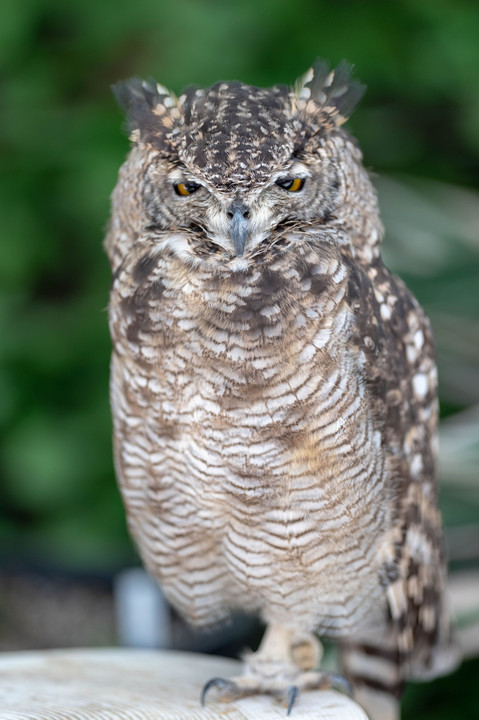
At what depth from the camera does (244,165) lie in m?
1.14

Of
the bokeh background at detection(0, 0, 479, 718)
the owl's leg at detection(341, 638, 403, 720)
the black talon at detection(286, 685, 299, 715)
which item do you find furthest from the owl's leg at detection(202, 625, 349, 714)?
the bokeh background at detection(0, 0, 479, 718)

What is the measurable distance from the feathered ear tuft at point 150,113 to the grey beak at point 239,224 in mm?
151

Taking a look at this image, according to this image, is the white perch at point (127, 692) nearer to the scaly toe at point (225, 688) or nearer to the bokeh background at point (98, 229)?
the scaly toe at point (225, 688)

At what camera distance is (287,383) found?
127 cm

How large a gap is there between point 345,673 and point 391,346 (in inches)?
31.5

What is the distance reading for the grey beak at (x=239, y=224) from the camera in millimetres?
1145

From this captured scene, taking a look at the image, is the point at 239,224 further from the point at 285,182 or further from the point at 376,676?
the point at 376,676

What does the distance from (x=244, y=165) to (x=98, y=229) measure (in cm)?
124

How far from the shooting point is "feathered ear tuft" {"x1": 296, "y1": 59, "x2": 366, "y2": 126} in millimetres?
1298

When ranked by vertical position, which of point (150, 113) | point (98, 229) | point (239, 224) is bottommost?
point (239, 224)

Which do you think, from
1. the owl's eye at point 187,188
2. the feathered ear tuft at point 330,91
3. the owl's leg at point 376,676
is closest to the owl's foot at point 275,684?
the owl's leg at point 376,676

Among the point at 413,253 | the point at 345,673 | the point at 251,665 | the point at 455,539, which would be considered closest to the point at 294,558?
the point at 251,665

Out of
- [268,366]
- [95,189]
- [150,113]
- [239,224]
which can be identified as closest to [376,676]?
[268,366]

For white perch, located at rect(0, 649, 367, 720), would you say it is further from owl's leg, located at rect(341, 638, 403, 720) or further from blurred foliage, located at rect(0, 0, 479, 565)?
blurred foliage, located at rect(0, 0, 479, 565)
